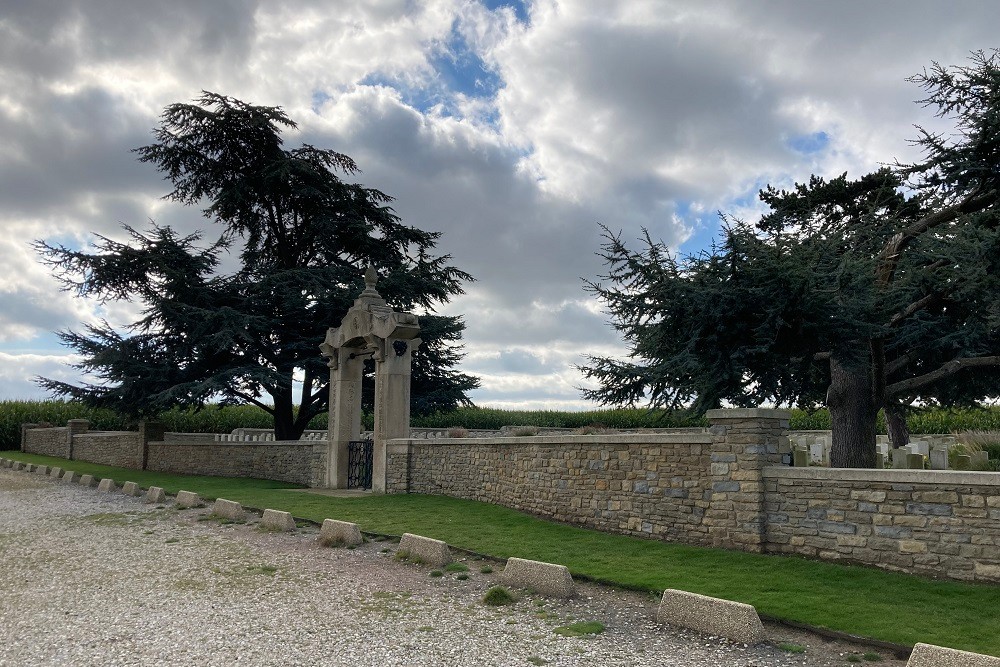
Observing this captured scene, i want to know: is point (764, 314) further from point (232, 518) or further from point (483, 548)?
point (232, 518)

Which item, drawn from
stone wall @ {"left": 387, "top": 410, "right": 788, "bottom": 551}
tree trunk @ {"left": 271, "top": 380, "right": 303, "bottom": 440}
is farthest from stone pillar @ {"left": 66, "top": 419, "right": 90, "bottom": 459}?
stone wall @ {"left": 387, "top": 410, "right": 788, "bottom": 551}

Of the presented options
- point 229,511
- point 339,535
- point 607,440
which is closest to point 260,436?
point 229,511

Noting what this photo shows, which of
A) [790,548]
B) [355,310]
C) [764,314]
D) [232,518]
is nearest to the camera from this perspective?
[790,548]

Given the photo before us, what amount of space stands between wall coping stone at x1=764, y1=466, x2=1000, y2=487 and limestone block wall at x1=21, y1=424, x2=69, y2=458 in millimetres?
32566

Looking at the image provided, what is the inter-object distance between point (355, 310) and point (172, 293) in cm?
1033

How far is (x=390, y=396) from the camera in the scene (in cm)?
1784

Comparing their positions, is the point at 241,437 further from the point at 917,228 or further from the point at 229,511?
the point at 917,228

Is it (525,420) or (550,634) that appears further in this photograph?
(525,420)

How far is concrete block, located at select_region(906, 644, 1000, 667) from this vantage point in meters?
5.07

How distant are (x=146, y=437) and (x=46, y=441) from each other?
11.8 metres

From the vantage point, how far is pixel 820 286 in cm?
1205

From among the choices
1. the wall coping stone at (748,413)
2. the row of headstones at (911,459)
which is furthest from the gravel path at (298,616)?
the row of headstones at (911,459)

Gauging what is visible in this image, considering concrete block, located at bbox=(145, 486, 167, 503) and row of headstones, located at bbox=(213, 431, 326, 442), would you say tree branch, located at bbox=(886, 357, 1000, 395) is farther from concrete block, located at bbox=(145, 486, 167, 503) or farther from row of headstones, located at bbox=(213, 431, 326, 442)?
row of headstones, located at bbox=(213, 431, 326, 442)

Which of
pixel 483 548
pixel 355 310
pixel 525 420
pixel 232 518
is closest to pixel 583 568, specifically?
pixel 483 548
